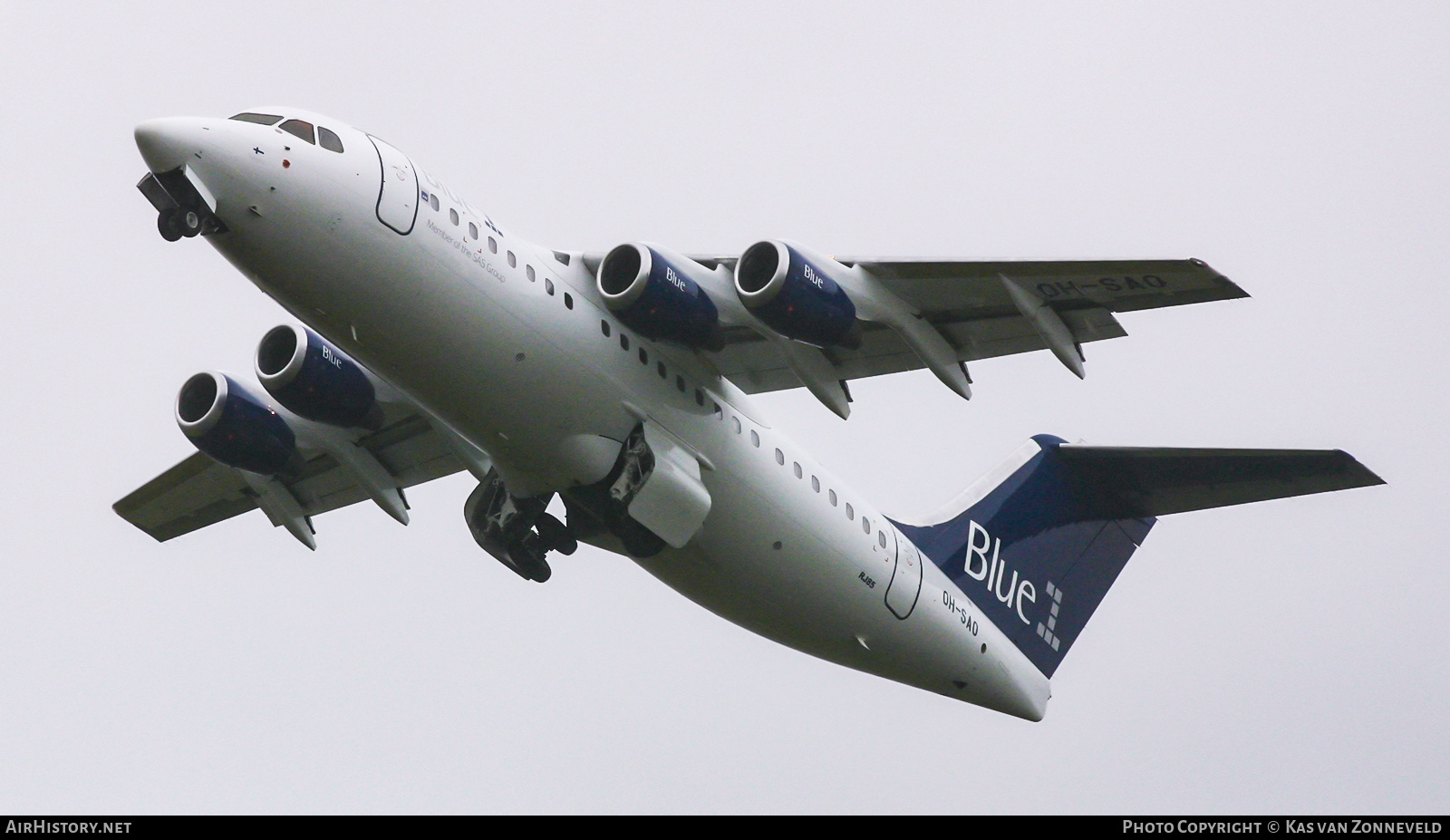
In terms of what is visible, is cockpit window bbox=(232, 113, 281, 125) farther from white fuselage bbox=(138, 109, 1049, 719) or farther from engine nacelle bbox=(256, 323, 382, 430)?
engine nacelle bbox=(256, 323, 382, 430)

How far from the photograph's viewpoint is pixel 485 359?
40.6ft

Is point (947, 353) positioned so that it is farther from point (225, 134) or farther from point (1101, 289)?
point (225, 134)

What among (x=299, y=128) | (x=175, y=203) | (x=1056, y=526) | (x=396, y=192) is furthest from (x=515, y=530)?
(x=1056, y=526)

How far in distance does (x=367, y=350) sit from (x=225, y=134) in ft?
6.02

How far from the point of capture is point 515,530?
14.6 metres

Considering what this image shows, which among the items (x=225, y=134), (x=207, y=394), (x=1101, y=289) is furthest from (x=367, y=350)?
(x=1101, y=289)

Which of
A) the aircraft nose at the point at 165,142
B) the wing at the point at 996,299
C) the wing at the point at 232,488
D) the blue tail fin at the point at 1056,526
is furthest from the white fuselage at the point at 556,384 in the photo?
the wing at the point at 232,488

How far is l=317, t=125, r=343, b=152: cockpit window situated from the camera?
38.7 feet

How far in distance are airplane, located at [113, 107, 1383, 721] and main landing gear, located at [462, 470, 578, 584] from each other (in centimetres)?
2

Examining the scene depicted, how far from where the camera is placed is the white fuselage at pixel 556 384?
11.6 meters

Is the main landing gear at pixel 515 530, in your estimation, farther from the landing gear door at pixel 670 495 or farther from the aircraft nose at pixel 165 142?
the aircraft nose at pixel 165 142

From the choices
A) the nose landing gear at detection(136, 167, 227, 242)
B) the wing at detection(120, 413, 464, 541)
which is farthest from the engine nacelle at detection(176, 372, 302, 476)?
the nose landing gear at detection(136, 167, 227, 242)

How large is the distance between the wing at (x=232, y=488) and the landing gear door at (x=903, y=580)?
420 centimetres

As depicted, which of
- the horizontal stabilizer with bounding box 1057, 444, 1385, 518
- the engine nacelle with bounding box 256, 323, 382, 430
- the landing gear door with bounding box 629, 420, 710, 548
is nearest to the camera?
the landing gear door with bounding box 629, 420, 710, 548
